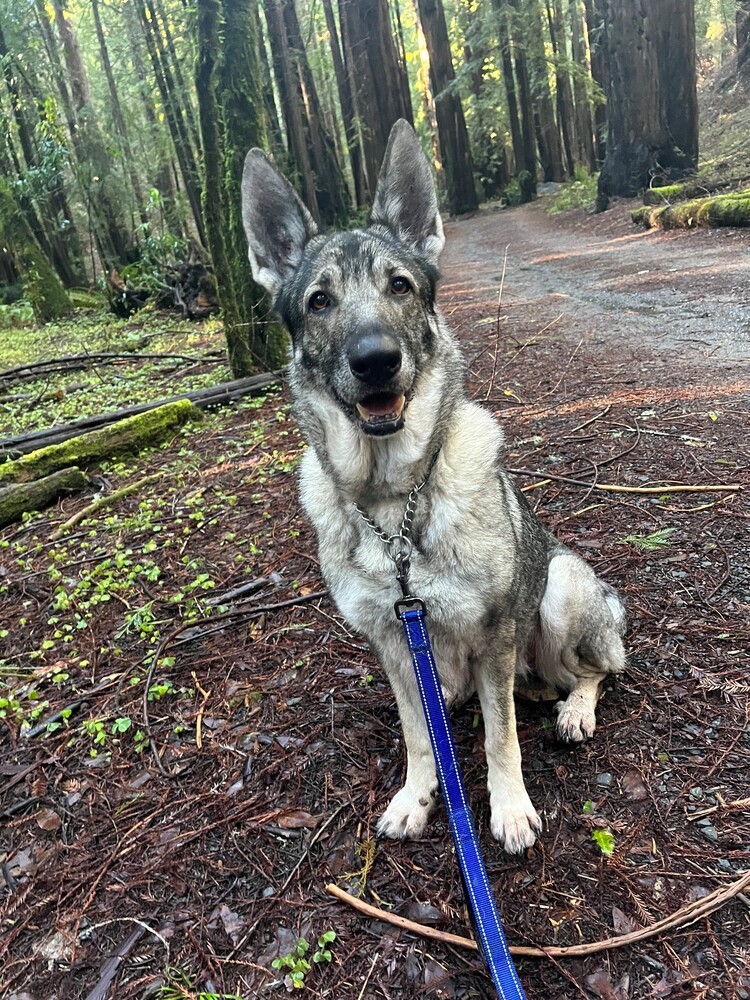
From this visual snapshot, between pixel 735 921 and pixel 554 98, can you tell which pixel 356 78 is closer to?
pixel 554 98

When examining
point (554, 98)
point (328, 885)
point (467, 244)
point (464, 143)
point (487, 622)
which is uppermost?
point (554, 98)

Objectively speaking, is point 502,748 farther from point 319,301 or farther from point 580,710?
point 319,301

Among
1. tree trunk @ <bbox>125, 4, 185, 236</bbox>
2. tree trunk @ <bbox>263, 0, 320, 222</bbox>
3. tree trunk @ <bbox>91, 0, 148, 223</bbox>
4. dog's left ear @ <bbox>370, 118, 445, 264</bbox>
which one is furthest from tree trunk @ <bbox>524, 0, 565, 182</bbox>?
dog's left ear @ <bbox>370, 118, 445, 264</bbox>

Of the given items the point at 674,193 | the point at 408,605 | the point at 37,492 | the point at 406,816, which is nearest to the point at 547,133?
the point at 674,193

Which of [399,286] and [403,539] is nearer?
[403,539]

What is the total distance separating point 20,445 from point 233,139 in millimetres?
4429

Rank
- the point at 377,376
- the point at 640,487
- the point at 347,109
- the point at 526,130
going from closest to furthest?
the point at 377,376 < the point at 640,487 < the point at 347,109 < the point at 526,130

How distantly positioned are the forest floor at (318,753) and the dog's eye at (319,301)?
1.98 metres

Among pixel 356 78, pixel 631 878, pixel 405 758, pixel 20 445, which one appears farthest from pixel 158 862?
pixel 356 78

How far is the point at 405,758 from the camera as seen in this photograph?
3.06 m

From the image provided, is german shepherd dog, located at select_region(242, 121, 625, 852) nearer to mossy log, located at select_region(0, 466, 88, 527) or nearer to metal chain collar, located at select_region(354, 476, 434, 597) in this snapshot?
metal chain collar, located at select_region(354, 476, 434, 597)

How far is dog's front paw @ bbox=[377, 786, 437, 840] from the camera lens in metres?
2.67

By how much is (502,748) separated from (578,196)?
24019 mm

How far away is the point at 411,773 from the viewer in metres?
2.82
